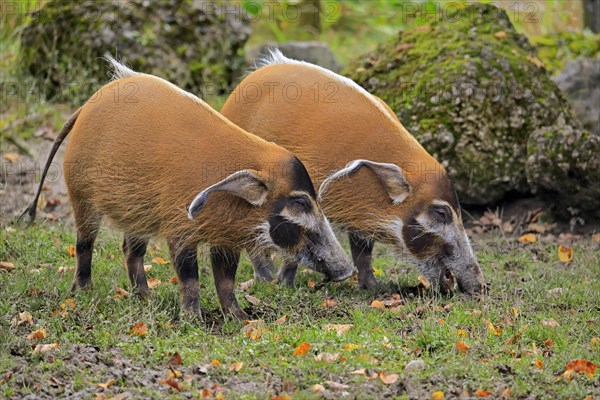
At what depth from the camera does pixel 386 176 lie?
Answer: 8023 millimetres

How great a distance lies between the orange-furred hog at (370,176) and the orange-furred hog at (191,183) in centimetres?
87

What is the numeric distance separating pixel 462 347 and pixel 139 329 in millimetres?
2246

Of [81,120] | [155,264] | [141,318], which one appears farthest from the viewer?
[155,264]

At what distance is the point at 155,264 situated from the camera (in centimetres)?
902

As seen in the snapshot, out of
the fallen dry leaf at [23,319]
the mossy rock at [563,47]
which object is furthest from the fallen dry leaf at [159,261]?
the mossy rock at [563,47]

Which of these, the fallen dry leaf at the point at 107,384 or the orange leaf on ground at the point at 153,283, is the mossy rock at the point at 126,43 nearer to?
the orange leaf on ground at the point at 153,283

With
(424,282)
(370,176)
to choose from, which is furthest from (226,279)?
(424,282)

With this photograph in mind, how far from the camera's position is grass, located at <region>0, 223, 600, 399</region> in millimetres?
5723

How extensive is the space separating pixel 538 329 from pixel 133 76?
382 centimetres

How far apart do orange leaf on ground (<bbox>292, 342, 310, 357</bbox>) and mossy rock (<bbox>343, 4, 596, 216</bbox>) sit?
474 centimetres

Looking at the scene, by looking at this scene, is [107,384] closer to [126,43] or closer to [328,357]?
[328,357]

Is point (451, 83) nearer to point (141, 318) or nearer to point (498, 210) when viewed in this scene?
point (498, 210)

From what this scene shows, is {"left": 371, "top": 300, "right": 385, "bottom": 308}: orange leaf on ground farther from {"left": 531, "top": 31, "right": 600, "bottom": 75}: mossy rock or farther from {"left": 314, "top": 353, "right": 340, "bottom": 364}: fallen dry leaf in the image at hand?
{"left": 531, "top": 31, "right": 600, "bottom": 75}: mossy rock

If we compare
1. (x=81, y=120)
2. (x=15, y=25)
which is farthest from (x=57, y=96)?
(x=81, y=120)
